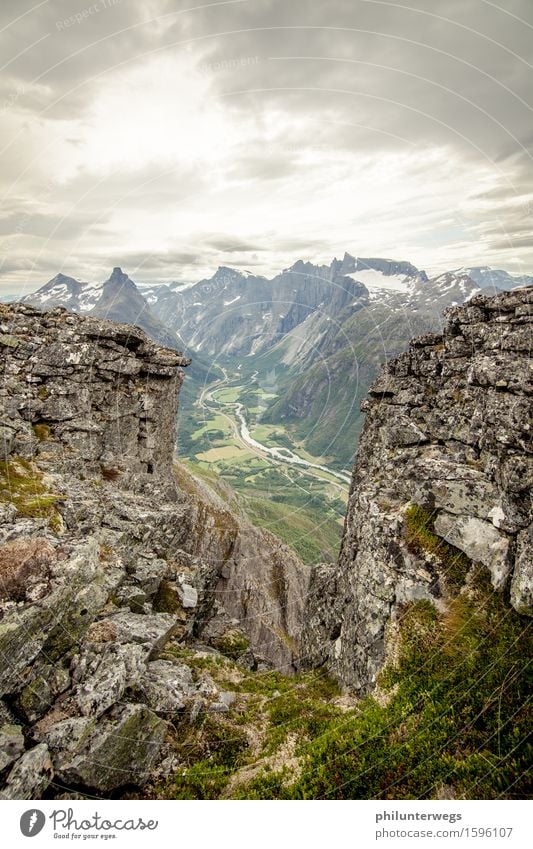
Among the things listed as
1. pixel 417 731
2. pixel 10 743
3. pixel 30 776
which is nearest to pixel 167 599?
pixel 10 743

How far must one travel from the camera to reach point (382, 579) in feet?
75.4

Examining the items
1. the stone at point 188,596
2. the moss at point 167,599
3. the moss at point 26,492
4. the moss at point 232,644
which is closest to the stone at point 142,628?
the moss at point 167,599

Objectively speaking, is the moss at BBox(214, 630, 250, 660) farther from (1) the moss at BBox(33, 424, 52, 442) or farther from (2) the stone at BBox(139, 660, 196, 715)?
(1) the moss at BBox(33, 424, 52, 442)

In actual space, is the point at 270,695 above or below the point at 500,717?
below

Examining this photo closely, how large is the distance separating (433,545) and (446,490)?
3324 millimetres

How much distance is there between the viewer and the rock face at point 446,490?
20.5m

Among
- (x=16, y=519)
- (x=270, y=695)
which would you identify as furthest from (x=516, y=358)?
(x=16, y=519)

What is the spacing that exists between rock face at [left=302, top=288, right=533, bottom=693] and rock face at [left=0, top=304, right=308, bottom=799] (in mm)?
10044

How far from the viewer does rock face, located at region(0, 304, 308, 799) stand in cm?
1580

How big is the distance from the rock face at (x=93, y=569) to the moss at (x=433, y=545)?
13491 mm

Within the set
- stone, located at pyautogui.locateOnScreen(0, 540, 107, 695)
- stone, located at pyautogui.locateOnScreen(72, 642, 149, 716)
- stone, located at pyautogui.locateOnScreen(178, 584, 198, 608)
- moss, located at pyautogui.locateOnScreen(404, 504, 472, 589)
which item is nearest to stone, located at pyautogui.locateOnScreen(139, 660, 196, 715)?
stone, located at pyautogui.locateOnScreen(72, 642, 149, 716)
